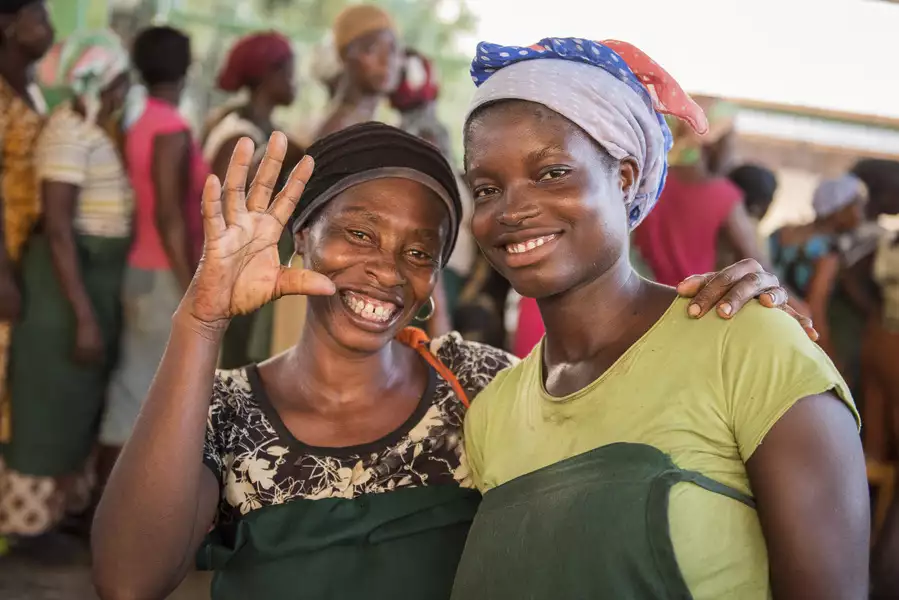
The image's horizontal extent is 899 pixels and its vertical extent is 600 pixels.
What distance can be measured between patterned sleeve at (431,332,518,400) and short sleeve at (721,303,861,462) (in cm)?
77

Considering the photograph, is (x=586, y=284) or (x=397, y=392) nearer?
(x=586, y=284)

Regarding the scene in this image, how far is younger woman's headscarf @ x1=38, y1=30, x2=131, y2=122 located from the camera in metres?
4.67

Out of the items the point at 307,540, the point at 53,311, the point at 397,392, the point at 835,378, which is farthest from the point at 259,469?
the point at 53,311

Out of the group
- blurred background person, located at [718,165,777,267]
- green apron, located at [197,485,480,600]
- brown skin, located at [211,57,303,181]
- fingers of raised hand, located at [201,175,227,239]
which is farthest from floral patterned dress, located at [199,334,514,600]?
blurred background person, located at [718,165,777,267]

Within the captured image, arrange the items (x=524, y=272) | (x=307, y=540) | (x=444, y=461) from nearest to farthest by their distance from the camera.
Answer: (x=524, y=272), (x=307, y=540), (x=444, y=461)

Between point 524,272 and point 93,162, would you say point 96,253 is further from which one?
point 524,272

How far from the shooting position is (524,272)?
1687mm

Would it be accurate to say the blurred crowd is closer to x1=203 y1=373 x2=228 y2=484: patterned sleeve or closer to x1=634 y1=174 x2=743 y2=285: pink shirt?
x1=634 y1=174 x2=743 y2=285: pink shirt

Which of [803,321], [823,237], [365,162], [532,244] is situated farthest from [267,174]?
[823,237]

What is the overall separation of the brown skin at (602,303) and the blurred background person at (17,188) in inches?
114

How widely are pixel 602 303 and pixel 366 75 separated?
8.73ft

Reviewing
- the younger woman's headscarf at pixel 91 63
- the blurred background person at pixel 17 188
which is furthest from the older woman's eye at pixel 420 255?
the younger woman's headscarf at pixel 91 63

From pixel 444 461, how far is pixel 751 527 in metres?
0.73

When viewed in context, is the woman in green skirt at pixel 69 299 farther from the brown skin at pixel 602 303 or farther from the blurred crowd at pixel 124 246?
the brown skin at pixel 602 303
